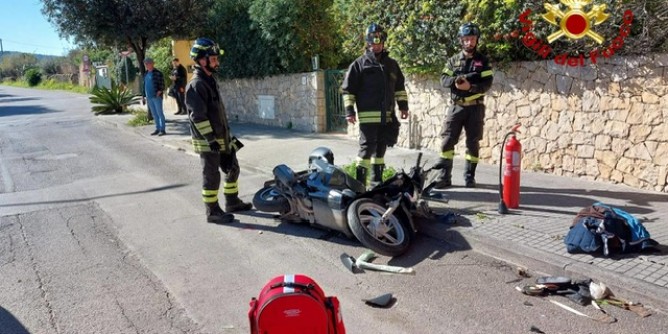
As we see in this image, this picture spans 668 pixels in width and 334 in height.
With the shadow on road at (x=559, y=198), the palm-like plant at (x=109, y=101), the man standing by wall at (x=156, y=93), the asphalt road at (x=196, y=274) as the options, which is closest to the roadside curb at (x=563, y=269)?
the asphalt road at (x=196, y=274)

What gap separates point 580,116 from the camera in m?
7.03

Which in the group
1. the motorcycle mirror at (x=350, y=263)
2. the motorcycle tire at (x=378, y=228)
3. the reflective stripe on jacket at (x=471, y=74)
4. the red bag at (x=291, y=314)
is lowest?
the motorcycle mirror at (x=350, y=263)

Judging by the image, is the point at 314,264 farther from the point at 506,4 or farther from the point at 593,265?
the point at 506,4

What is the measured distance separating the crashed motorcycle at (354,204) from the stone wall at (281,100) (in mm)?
7290

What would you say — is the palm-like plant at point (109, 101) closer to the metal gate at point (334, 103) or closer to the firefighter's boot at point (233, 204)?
the metal gate at point (334, 103)

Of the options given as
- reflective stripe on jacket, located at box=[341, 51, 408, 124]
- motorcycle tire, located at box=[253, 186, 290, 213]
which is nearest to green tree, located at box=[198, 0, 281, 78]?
reflective stripe on jacket, located at box=[341, 51, 408, 124]

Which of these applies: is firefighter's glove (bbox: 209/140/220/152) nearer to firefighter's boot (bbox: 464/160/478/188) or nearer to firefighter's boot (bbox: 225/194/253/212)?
firefighter's boot (bbox: 225/194/253/212)

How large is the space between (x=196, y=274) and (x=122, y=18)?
40.1 ft

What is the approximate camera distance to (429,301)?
13.0ft

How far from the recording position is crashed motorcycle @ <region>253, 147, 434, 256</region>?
15.7 ft

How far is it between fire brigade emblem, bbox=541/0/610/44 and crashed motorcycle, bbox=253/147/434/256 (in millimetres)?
3094

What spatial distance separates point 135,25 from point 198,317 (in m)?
12.9

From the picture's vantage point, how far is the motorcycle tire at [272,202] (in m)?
5.62

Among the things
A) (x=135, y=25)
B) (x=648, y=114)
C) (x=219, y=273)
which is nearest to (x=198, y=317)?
(x=219, y=273)
